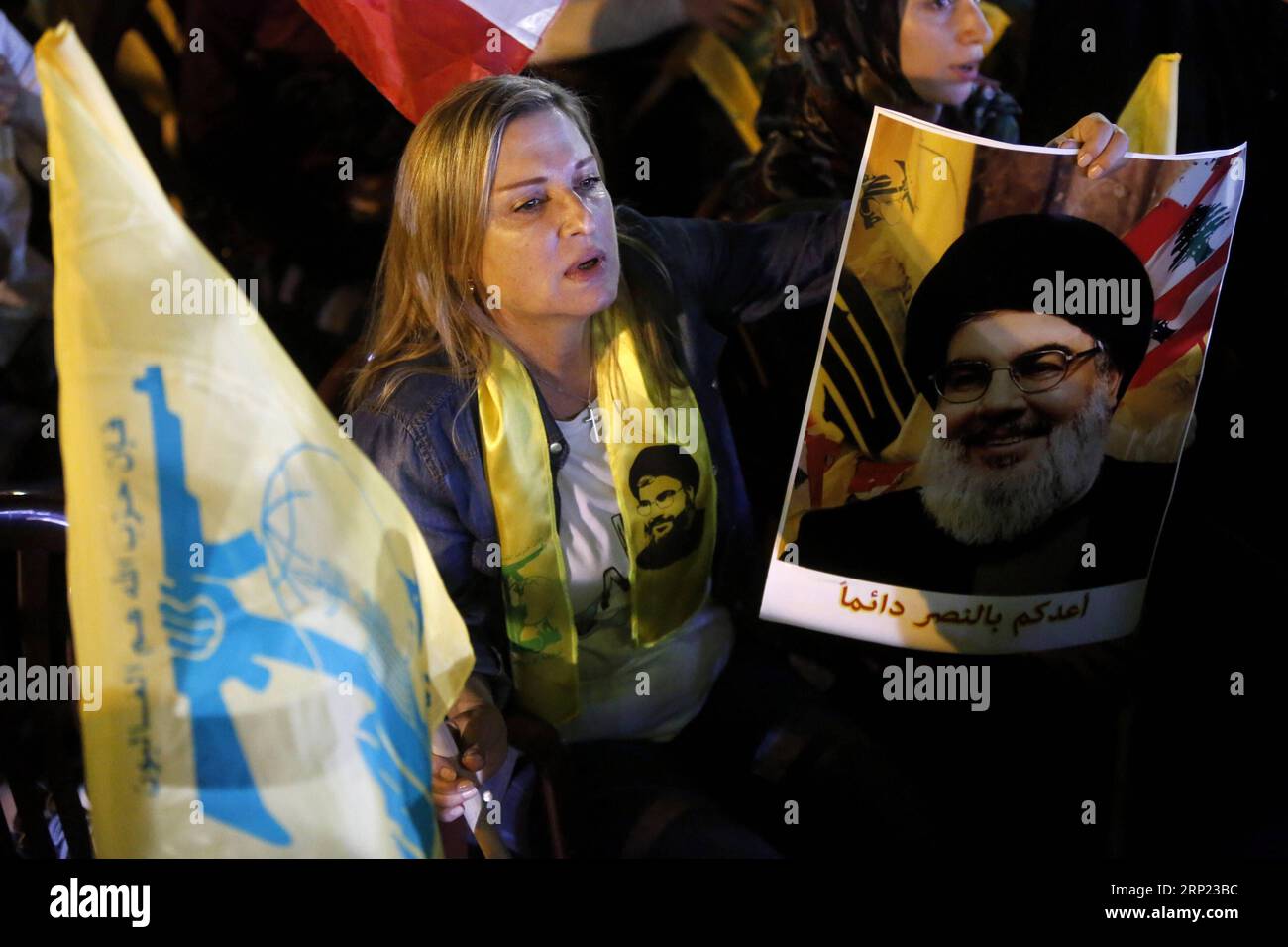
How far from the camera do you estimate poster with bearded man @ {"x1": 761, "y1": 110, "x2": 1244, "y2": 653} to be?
5.07ft

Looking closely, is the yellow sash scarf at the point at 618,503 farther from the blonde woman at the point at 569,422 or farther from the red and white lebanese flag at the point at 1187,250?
the red and white lebanese flag at the point at 1187,250

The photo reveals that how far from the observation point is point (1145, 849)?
1.67 m

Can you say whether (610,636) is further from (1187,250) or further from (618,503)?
(1187,250)

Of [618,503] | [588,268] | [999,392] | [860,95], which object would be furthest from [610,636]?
[860,95]

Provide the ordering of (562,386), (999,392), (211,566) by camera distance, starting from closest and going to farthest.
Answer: (211,566) → (562,386) → (999,392)

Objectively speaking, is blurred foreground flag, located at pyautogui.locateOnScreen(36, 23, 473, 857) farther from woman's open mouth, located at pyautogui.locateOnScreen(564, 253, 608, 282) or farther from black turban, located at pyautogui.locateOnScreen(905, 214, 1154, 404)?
black turban, located at pyautogui.locateOnScreen(905, 214, 1154, 404)

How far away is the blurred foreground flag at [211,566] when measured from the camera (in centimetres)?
131

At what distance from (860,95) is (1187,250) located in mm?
464

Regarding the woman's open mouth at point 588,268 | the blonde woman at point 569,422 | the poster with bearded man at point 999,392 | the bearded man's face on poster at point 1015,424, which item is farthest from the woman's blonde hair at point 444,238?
the bearded man's face on poster at point 1015,424

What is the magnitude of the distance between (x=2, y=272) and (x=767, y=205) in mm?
902

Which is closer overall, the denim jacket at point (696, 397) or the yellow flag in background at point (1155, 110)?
the denim jacket at point (696, 397)

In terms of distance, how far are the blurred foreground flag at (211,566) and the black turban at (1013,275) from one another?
68 centimetres

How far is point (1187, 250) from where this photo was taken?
1.58 m
